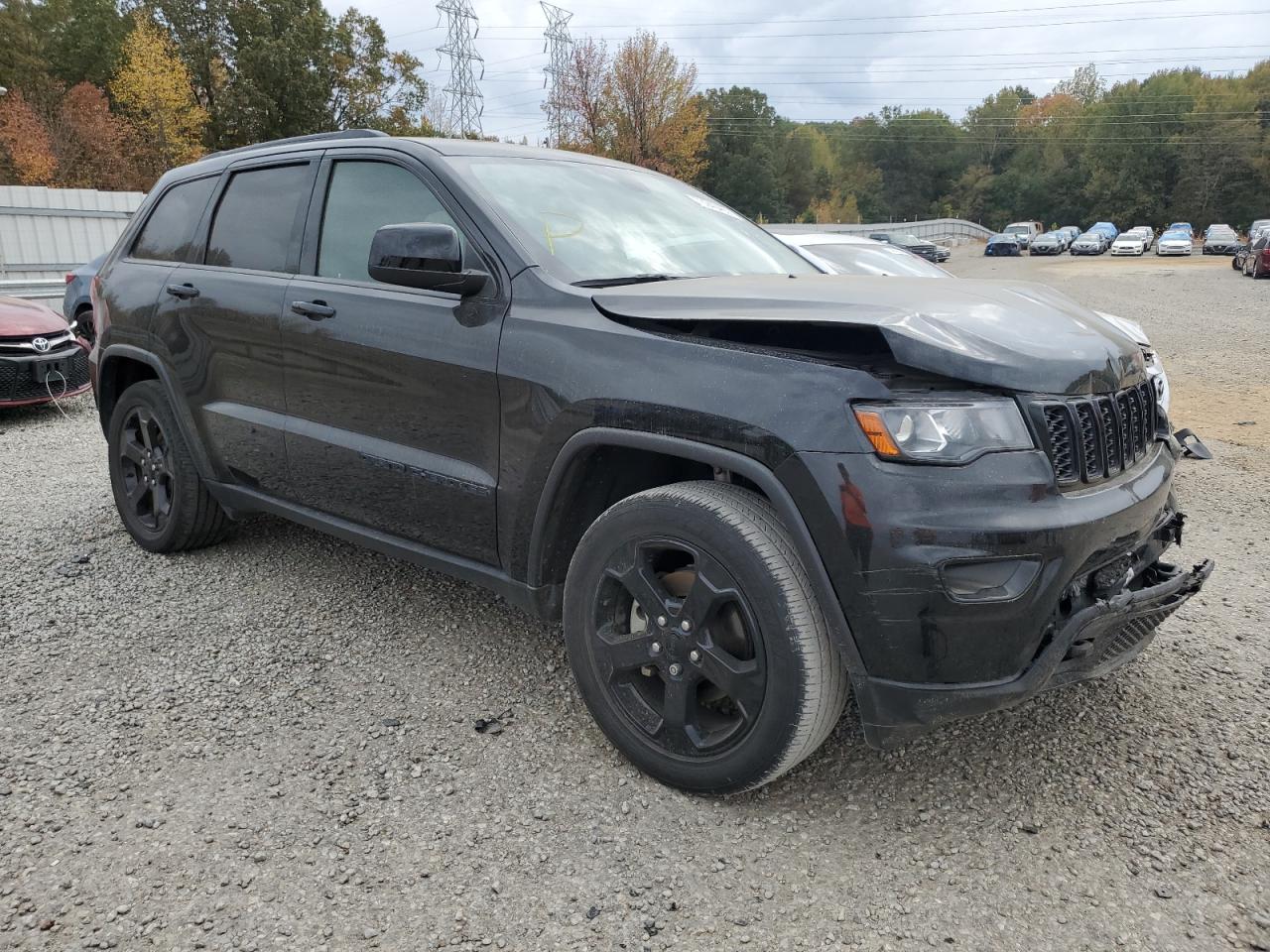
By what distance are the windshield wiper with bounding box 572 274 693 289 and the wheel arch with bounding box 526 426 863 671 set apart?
0.53 meters

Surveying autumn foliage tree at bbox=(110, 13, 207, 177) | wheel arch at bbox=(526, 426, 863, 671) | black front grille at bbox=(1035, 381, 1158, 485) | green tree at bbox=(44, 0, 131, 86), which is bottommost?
wheel arch at bbox=(526, 426, 863, 671)

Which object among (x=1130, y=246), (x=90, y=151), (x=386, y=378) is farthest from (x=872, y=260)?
(x=1130, y=246)

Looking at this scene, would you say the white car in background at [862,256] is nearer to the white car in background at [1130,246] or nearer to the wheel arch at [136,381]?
the wheel arch at [136,381]

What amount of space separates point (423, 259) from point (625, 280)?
0.63 m

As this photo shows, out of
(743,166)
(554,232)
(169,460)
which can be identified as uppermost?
(743,166)

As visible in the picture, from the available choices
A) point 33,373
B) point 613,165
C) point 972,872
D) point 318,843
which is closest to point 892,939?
point 972,872

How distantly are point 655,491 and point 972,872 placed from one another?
4.04ft

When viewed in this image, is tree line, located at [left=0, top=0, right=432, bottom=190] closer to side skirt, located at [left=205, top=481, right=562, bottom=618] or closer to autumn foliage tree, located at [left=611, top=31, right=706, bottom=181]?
autumn foliage tree, located at [left=611, top=31, right=706, bottom=181]

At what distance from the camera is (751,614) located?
7.64 feet

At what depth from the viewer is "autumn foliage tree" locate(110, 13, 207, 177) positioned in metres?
42.1

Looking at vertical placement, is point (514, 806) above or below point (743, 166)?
below

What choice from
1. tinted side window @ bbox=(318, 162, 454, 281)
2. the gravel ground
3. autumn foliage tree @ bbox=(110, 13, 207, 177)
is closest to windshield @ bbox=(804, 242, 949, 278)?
the gravel ground

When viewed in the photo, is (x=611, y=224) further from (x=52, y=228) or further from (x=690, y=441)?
(x=52, y=228)

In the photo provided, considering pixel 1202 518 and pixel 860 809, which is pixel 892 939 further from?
pixel 1202 518
